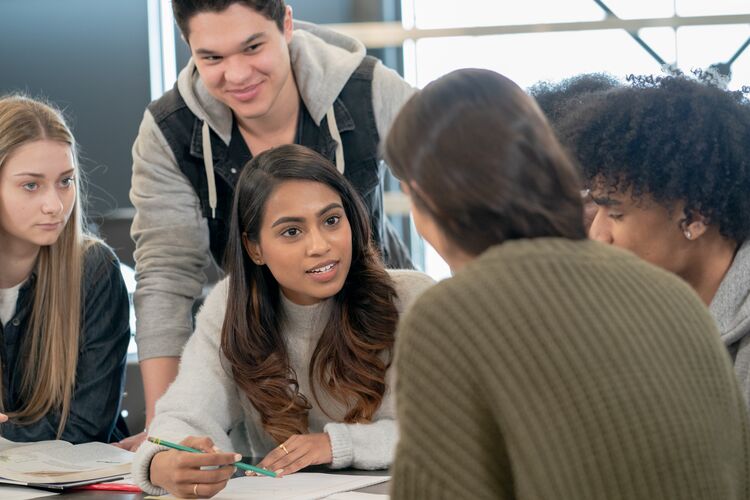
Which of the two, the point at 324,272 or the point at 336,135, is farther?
the point at 336,135

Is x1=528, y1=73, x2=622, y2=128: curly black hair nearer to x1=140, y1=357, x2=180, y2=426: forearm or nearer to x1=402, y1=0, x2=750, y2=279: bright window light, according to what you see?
x1=140, y1=357, x2=180, y2=426: forearm

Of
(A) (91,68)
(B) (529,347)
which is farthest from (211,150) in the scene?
(A) (91,68)

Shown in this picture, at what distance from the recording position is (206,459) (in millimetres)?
1533

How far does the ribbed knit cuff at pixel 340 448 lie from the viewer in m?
1.76

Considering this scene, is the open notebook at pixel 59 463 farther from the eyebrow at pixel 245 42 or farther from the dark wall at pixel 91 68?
the dark wall at pixel 91 68

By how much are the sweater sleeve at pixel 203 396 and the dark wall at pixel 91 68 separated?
2.76 m

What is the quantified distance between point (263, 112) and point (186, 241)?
34cm

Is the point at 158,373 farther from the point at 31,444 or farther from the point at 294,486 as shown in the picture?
the point at 294,486

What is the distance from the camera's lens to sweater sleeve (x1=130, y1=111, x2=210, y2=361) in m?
2.28

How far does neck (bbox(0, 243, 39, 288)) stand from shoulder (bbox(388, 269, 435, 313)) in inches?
31.7

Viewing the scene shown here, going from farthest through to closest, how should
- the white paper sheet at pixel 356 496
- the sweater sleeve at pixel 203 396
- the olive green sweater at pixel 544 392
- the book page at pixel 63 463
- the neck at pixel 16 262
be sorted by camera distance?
1. the neck at pixel 16 262
2. the sweater sleeve at pixel 203 396
3. the book page at pixel 63 463
4. the white paper sheet at pixel 356 496
5. the olive green sweater at pixel 544 392

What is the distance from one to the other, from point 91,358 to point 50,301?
15cm

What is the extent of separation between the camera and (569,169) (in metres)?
0.99

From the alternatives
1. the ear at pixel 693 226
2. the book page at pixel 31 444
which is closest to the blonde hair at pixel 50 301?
the book page at pixel 31 444
